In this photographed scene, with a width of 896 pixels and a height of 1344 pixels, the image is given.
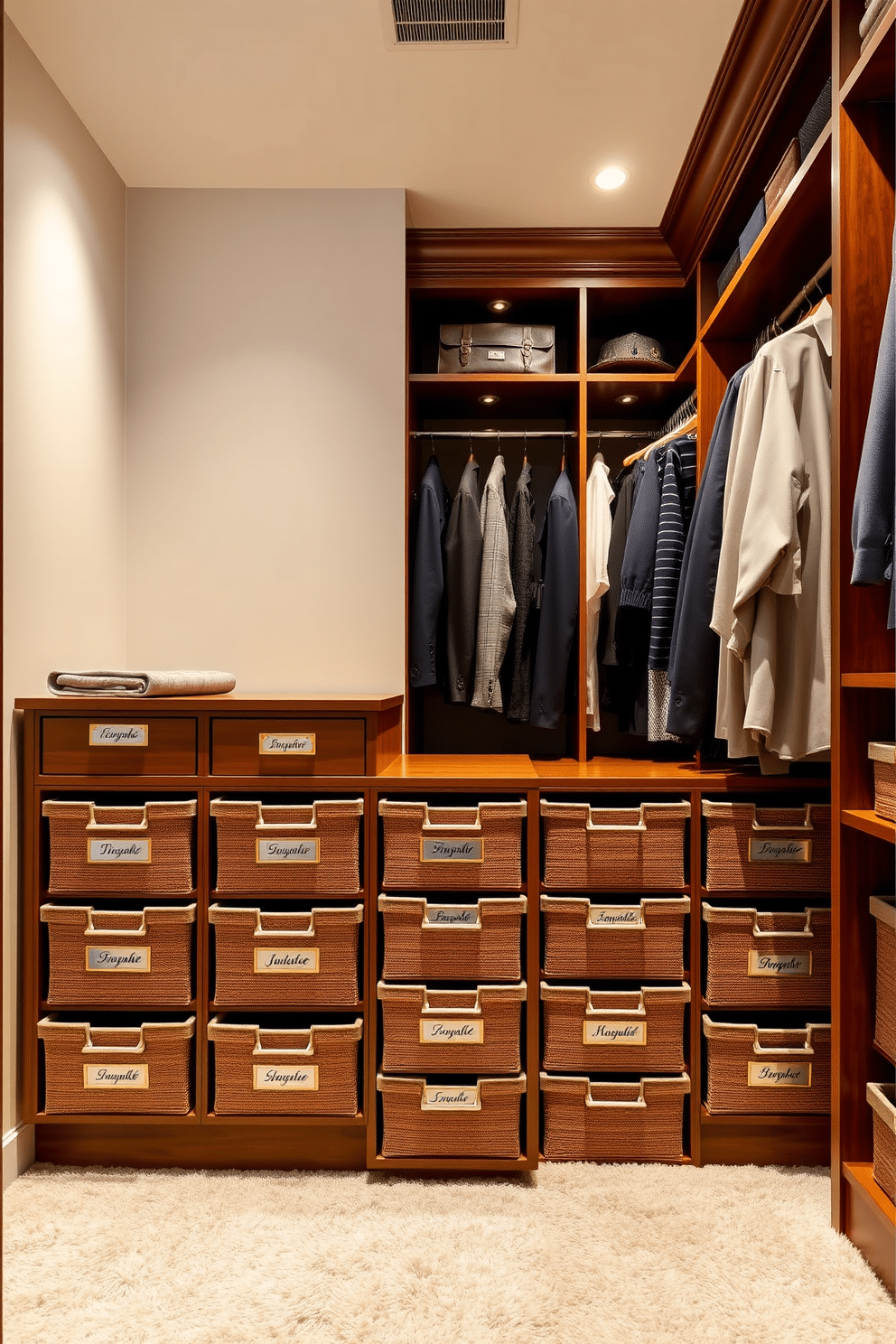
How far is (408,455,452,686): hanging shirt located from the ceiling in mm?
892

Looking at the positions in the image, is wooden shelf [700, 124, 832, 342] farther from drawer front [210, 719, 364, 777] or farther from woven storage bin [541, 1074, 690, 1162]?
woven storage bin [541, 1074, 690, 1162]

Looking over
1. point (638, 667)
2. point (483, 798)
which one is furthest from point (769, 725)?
point (638, 667)

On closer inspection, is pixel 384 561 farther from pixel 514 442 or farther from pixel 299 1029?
pixel 299 1029

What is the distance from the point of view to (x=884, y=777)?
1.64 metres

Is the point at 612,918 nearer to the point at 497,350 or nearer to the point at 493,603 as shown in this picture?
the point at 493,603

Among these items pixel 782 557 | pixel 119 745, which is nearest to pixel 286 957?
pixel 119 745

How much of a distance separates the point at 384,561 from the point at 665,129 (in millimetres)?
1357

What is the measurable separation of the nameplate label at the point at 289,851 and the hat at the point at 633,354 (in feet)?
5.83

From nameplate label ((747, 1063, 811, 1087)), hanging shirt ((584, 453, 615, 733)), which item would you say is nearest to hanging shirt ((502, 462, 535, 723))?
hanging shirt ((584, 453, 615, 733))

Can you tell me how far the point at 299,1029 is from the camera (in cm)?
208

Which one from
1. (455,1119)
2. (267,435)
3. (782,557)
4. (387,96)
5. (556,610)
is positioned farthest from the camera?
(556,610)

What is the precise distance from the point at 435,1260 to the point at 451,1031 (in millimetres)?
454

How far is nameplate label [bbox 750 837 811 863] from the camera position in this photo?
213 cm

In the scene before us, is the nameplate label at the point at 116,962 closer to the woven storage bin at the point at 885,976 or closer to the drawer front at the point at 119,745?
the drawer front at the point at 119,745
